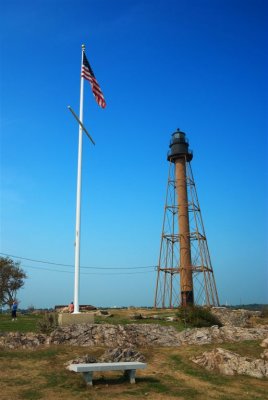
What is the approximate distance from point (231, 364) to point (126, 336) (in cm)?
520

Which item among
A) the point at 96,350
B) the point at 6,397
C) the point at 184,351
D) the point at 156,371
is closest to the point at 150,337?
the point at 184,351

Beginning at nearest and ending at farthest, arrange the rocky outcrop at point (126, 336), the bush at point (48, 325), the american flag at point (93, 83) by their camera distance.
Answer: the rocky outcrop at point (126, 336) → the bush at point (48, 325) → the american flag at point (93, 83)

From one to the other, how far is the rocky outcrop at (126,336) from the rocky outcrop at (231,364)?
3.10m

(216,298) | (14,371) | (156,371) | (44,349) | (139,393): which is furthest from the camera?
(216,298)

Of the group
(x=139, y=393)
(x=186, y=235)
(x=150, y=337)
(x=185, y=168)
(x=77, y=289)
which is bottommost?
(x=139, y=393)

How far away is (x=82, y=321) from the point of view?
19516 mm

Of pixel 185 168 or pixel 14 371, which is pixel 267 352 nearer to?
pixel 14 371

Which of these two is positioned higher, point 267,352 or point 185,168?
point 185,168

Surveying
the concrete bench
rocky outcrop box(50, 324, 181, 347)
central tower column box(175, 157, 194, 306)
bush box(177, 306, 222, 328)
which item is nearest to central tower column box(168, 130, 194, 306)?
central tower column box(175, 157, 194, 306)

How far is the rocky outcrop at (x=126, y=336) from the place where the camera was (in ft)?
54.1

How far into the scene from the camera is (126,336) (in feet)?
58.9

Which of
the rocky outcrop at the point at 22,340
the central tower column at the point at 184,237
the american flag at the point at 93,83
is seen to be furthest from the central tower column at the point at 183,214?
the rocky outcrop at the point at 22,340

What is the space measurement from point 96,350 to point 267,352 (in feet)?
22.0

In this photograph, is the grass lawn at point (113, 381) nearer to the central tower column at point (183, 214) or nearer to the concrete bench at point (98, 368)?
the concrete bench at point (98, 368)
